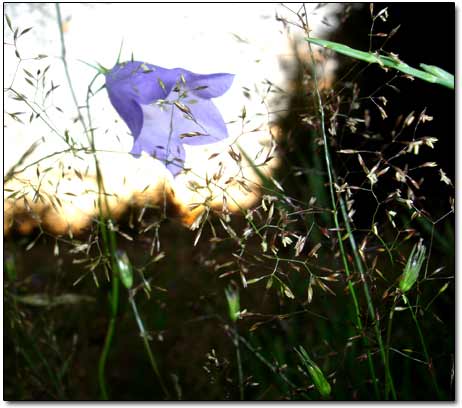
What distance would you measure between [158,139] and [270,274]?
0.60 feet

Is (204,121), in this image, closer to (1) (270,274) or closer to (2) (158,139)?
(2) (158,139)

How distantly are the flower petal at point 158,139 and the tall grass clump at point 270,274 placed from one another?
43 millimetres

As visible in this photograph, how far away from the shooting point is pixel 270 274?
48 cm

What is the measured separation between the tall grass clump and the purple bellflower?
3 centimetres

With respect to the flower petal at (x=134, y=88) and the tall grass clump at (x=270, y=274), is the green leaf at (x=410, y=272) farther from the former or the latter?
the flower petal at (x=134, y=88)

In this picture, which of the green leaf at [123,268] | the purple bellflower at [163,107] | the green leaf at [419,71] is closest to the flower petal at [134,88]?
the purple bellflower at [163,107]

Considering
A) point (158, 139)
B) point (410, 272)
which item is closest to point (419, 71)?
point (410, 272)

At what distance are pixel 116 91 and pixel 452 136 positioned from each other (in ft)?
4.65

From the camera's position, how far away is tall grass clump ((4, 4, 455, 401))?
0.49 m

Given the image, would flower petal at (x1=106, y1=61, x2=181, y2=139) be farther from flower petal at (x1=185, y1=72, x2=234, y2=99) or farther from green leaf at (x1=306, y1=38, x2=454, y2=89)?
green leaf at (x1=306, y1=38, x2=454, y2=89)

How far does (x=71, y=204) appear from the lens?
1.94ft

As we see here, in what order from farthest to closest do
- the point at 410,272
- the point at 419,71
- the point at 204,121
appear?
1. the point at 204,121
2. the point at 410,272
3. the point at 419,71

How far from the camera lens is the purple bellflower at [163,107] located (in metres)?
0.56

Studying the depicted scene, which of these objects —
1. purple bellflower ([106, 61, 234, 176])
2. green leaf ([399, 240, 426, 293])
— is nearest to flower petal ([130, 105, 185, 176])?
purple bellflower ([106, 61, 234, 176])
